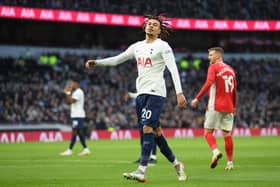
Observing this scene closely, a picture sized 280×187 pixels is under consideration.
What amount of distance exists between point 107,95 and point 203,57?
40.3ft

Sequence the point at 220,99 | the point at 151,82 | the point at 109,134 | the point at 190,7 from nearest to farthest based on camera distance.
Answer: the point at 151,82 → the point at 220,99 → the point at 109,134 → the point at 190,7

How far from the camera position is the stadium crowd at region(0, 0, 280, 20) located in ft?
147

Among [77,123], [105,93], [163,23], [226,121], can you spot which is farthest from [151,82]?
[105,93]

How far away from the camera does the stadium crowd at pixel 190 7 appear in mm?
44875

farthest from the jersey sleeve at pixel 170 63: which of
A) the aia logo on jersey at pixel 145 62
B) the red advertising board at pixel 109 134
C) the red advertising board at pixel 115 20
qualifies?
the red advertising board at pixel 115 20

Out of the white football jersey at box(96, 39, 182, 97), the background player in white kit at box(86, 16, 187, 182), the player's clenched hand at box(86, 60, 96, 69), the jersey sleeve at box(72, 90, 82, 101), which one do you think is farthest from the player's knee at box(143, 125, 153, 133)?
the jersey sleeve at box(72, 90, 82, 101)

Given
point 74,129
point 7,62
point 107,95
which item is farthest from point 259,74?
point 74,129

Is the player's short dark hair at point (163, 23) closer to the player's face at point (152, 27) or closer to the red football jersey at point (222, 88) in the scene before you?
the player's face at point (152, 27)

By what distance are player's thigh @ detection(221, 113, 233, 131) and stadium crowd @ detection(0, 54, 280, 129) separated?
22932 mm

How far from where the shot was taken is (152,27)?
37.1ft

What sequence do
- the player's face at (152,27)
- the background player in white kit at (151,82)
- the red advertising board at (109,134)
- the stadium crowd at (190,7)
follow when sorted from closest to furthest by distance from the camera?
the background player in white kit at (151,82), the player's face at (152,27), the red advertising board at (109,134), the stadium crowd at (190,7)

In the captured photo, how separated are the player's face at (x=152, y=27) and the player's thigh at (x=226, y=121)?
380cm

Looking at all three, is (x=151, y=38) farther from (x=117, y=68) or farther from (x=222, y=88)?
(x=117, y=68)

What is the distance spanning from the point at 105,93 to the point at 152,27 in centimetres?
3169
